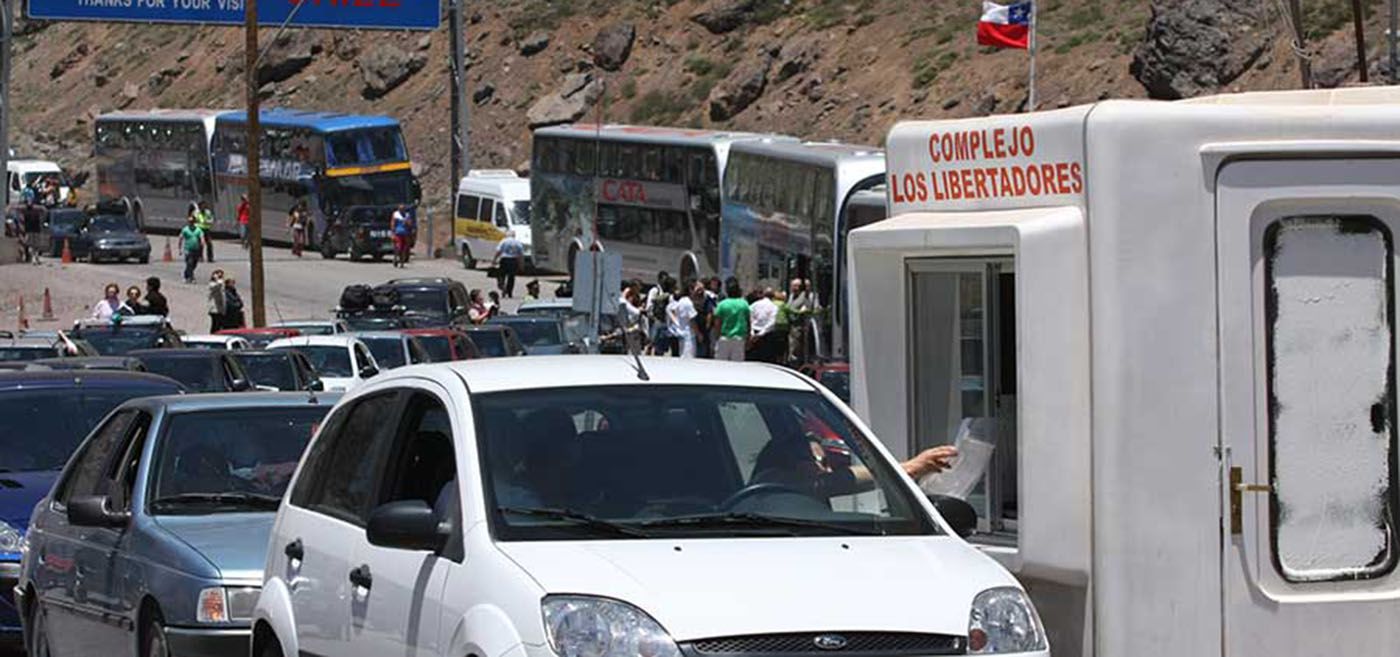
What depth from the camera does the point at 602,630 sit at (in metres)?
6.37

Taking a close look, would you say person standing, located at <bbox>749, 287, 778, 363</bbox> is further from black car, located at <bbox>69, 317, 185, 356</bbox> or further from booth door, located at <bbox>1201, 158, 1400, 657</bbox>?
booth door, located at <bbox>1201, 158, 1400, 657</bbox>

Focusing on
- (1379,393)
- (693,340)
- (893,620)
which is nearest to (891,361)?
(1379,393)

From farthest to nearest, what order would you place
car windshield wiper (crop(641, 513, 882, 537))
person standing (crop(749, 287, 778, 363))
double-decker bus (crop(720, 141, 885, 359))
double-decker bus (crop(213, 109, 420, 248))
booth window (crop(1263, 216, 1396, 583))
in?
double-decker bus (crop(213, 109, 420, 248)) → double-decker bus (crop(720, 141, 885, 359)) → person standing (crop(749, 287, 778, 363)) → booth window (crop(1263, 216, 1396, 583)) → car windshield wiper (crop(641, 513, 882, 537))

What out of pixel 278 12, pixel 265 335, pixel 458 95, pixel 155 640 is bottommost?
pixel 265 335

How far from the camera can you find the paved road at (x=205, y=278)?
55875mm

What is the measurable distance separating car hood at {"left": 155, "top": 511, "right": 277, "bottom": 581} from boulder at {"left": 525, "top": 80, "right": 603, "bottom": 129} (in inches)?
2886

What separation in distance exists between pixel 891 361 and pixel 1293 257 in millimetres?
2113

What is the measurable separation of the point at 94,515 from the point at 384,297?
30385 millimetres

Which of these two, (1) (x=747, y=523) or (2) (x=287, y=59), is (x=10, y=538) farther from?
(2) (x=287, y=59)

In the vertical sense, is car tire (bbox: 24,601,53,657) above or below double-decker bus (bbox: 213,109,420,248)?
below

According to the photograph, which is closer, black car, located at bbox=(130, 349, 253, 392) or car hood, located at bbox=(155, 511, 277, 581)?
car hood, located at bbox=(155, 511, 277, 581)

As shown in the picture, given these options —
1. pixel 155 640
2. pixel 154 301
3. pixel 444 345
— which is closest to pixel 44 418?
pixel 155 640

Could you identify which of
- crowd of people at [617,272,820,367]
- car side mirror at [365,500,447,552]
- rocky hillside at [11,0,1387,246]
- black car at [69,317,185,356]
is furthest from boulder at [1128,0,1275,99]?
car side mirror at [365,500,447,552]

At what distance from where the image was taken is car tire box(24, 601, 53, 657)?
38.9ft
